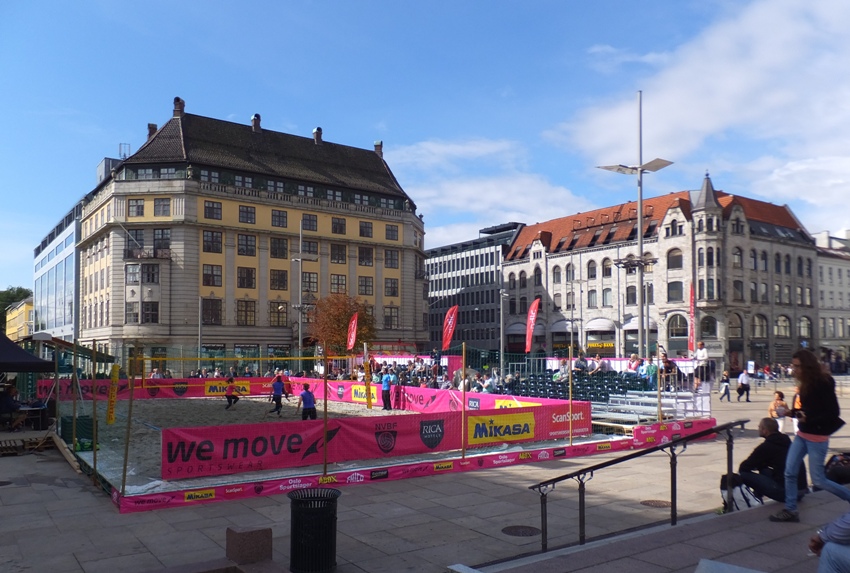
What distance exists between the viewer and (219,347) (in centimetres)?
6000

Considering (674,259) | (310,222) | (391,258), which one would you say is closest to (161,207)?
(310,222)

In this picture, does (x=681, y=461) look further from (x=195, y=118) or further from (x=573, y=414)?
(x=195, y=118)

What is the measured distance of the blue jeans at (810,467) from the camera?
750 centimetres

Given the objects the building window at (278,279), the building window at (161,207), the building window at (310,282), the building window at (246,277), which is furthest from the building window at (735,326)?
the building window at (161,207)

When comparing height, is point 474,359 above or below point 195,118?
below

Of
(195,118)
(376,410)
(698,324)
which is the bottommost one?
(376,410)

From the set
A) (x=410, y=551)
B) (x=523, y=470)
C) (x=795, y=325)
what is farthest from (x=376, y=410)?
(x=795, y=325)

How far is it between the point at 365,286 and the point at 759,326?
40252 millimetres

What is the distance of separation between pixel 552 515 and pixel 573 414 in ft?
28.1

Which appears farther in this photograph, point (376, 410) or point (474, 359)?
point (474, 359)

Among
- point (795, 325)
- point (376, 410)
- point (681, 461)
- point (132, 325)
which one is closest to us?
point (681, 461)

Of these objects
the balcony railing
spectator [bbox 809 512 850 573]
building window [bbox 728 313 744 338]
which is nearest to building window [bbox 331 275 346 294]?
the balcony railing

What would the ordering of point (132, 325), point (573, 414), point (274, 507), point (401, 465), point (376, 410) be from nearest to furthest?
point (274, 507) → point (401, 465) → point (573, 414) → point (376, 410) → point (132, 325)

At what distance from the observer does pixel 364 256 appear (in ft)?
226
